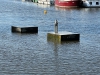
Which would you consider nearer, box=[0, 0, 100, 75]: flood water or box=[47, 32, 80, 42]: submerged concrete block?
box=[0, 0, 100, 75]: flood water

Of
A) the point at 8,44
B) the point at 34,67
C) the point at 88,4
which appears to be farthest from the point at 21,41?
the point at 88,4

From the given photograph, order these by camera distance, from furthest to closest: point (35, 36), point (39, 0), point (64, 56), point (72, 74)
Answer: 1. point (39, 0)
2. point (35, 36)
3. point (64, 56)
4. point (72, 74)

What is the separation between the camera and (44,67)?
26.0 metres

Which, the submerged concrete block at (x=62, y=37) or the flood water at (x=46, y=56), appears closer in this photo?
the flood water at (x=46, y=56)

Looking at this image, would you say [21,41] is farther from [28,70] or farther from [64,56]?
[28,70]

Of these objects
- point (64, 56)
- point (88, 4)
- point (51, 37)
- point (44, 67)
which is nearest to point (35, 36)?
point (51, 37)

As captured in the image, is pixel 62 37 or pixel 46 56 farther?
pixel 62 37

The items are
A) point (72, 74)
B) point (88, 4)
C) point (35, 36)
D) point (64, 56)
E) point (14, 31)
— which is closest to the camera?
point (72, 74)

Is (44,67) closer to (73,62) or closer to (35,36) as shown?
(73,62)

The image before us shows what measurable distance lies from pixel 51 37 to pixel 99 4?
59.7 m

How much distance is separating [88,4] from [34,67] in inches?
2708

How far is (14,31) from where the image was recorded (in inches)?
1657

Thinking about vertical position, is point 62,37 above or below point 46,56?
above

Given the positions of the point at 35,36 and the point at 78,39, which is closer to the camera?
the point at 78,39
